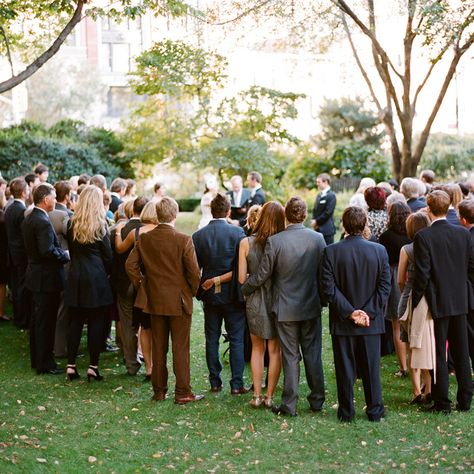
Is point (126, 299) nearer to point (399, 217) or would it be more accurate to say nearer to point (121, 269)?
point (121, 269)

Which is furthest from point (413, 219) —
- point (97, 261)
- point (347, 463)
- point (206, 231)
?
point (97, 261)

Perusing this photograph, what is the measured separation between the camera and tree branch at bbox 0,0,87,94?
8.62 meters

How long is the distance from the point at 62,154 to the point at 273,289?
53.3 ft

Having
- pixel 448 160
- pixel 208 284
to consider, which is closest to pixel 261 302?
pixel 208 284

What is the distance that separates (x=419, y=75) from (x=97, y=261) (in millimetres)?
17132

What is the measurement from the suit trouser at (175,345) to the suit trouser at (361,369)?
1553 millimetres

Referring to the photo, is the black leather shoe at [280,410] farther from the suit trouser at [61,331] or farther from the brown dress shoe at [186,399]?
the suit trouser at [61,331]

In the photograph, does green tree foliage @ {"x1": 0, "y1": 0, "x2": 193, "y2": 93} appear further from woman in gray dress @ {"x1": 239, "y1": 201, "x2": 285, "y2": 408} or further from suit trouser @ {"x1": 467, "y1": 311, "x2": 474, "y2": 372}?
suit trouser @ {"x1": 467, "y1": 311, "x2": 474, "y2": 372}

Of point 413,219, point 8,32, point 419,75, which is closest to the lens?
point 413,219

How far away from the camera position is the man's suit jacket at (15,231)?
423 inches

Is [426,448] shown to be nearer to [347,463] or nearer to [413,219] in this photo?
[347,463]

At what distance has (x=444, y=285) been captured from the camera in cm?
725

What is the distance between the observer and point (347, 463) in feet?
20.5

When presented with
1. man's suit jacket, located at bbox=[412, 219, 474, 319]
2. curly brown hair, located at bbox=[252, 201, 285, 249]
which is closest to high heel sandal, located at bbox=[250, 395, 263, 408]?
curly brown hair, located at bbox=[252, 201, 285, 249]
